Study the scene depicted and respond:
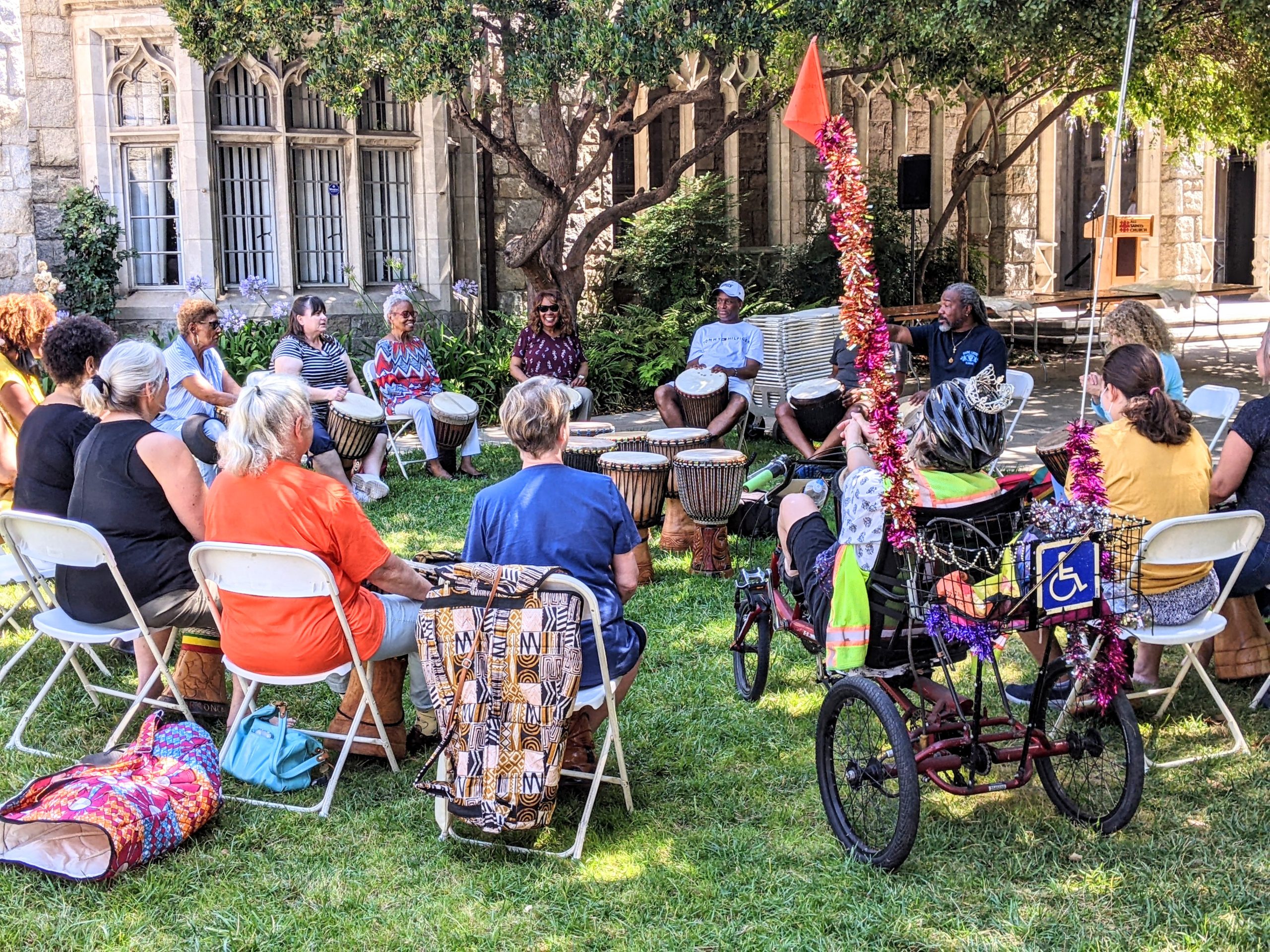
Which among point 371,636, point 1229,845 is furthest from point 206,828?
point 1229,845

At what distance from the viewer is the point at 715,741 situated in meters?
4.62

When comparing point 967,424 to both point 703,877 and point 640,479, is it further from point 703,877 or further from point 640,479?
point 640,479

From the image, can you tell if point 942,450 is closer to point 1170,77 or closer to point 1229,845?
point 1229,845

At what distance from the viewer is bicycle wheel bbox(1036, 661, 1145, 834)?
142 inches

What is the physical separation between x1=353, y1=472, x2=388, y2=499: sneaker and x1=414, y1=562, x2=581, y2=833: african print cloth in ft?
16.4

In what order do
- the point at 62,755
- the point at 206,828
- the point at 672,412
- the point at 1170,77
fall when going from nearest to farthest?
the point at 206,828 < the point at 62,755 < the point at 672,412 < the point at 1170,77

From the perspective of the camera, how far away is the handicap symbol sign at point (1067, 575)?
340 cm

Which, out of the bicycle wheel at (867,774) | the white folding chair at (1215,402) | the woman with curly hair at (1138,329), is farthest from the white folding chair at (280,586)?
the white folding chair at (1215,402)

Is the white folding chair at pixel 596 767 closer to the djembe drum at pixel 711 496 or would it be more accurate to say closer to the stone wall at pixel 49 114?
the djembe drum at pixel 711 496

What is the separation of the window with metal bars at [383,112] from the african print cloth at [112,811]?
9231 millimetres

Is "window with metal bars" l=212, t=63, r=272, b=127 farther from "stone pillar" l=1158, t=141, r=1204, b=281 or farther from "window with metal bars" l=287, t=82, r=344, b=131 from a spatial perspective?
"stone pillar" l=1158, t=141, r=1204, b=281

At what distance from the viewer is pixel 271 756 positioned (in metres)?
4.19

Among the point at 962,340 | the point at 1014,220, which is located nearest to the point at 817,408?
the point at 962,340

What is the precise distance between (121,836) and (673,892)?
5.06ft
